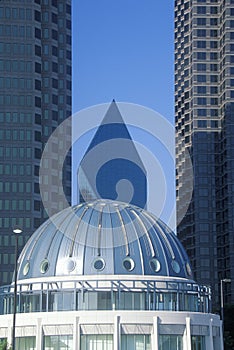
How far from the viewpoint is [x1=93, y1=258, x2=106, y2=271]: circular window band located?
87.0 metres

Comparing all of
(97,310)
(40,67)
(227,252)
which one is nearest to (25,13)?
(40,67)

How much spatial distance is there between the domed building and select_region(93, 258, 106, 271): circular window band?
100 millimetres

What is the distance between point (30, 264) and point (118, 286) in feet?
33.9

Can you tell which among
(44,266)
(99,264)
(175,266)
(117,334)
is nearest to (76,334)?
(117,334)

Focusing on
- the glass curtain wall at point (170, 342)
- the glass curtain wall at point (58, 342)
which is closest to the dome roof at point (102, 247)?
the glass curtain wall at point (58, 342)

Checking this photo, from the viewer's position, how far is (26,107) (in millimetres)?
177625

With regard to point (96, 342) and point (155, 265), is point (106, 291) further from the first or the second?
point (155, 265)

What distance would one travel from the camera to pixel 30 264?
90188 millimetres

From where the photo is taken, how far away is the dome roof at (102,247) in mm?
87438

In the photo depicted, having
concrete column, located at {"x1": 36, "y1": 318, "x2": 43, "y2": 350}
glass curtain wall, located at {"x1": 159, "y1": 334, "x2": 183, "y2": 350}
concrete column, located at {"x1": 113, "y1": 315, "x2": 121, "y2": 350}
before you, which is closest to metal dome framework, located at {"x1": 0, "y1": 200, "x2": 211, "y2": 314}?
concrete column, located at {"x1": 36, "y1": 318, "x2": 43, "y2": 350}

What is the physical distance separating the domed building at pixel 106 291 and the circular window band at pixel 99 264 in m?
0.10

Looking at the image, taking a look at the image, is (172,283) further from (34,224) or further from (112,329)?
(34,224)

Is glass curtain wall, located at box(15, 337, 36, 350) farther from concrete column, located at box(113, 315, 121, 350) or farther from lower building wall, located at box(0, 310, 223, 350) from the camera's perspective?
concrete column, located at box(113, 315, 121, 350)

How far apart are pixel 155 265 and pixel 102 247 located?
602 cm
